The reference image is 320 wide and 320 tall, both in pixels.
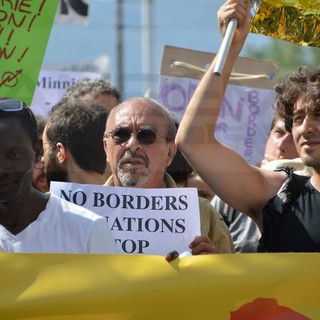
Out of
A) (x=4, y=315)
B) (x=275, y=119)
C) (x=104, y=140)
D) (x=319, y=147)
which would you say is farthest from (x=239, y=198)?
(x=275, y=119)

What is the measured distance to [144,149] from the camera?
3963 millimetres

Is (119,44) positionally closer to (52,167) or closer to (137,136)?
(137,136)

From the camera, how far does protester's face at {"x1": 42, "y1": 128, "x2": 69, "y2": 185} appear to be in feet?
14.3

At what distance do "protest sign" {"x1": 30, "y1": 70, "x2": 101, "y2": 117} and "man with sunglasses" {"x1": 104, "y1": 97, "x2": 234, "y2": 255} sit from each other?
79.9 inches

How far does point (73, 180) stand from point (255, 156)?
85.6 inches

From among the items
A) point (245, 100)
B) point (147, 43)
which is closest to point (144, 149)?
point (147, 43)

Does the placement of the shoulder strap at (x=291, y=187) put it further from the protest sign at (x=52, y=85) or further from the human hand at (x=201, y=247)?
the protest sign at (x=52, y=85)

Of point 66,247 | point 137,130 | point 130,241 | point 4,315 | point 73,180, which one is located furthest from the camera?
point 73,180

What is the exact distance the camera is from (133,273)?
321 centimetres

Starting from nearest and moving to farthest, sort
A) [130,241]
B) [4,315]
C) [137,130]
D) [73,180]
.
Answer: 1. [4,315]
2. [130,241]
3. [137,130]
4. [73,180]

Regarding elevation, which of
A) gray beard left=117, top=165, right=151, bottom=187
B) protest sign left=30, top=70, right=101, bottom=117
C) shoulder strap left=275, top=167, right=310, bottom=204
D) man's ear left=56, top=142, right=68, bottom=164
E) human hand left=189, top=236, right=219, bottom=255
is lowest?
protest sign left=30, top=70, right=101, bottom=117

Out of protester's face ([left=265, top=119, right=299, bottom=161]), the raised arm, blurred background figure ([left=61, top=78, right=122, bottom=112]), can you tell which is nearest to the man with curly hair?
the raised arm

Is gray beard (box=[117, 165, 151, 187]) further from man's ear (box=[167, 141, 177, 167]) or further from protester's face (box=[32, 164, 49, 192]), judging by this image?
protester's face (box=[32, 164, 49, 192])

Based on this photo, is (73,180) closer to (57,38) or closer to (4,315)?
(57,38)
